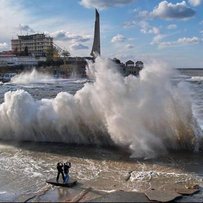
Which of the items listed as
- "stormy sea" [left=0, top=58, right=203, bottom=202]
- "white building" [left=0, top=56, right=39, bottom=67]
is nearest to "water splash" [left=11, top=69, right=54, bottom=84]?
"white building" [left=0, top=56, right=39, bottom=67]

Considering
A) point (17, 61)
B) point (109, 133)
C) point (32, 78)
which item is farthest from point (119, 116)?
point (17, 61)

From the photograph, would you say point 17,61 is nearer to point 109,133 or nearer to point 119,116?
point 109,133

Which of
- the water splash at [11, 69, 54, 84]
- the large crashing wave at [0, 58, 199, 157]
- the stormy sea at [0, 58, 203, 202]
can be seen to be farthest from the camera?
the water splash at [11, 69, 54, 84]

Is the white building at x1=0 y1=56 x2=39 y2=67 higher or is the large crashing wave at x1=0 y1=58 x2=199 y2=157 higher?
the white building at x1=0 y1=56 x2=39 y2=67

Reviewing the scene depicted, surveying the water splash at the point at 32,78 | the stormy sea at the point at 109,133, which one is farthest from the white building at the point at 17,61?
the stormy sea at the point at 109,133

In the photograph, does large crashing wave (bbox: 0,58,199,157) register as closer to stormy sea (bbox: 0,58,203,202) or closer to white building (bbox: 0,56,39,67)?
stormy sea (bbox: 0,58,203,202)

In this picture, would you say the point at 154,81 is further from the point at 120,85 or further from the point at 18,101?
the point at 18,101

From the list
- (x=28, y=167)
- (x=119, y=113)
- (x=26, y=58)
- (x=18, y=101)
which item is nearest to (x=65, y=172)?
(x=28, y=167)

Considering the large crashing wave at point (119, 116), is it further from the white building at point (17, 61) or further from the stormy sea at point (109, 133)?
the white building at point (17, 61)

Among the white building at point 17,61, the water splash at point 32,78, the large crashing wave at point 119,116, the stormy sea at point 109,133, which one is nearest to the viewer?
the stormy sea at point 109,133
